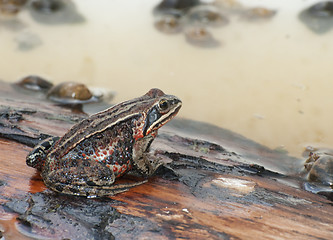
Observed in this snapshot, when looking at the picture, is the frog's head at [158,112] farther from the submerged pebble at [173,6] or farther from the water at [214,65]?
the submerged pebble at [173,6]

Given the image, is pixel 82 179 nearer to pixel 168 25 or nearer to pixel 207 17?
pixel 168 25

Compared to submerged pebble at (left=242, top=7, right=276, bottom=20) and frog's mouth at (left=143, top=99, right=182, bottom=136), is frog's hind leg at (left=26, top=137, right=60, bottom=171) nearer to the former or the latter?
frog's mouth at (left=143, top=99, right=182, bottom=136)

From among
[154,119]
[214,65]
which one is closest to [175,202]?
[154,119]

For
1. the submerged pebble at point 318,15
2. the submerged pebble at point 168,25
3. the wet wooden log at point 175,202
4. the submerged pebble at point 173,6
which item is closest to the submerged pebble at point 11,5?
the submerged pebble at point 173,6

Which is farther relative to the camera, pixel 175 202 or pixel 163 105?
pixel 163 105

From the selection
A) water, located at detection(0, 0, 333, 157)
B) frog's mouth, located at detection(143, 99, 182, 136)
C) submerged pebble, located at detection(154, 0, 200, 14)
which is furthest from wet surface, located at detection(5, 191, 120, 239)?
submerged pebble, located at detection(154, 0, 200, 14)

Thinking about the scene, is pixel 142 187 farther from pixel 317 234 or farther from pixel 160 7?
pixel 160 7

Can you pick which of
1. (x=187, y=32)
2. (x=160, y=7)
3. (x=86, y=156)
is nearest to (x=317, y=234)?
(x=86, y=156)
